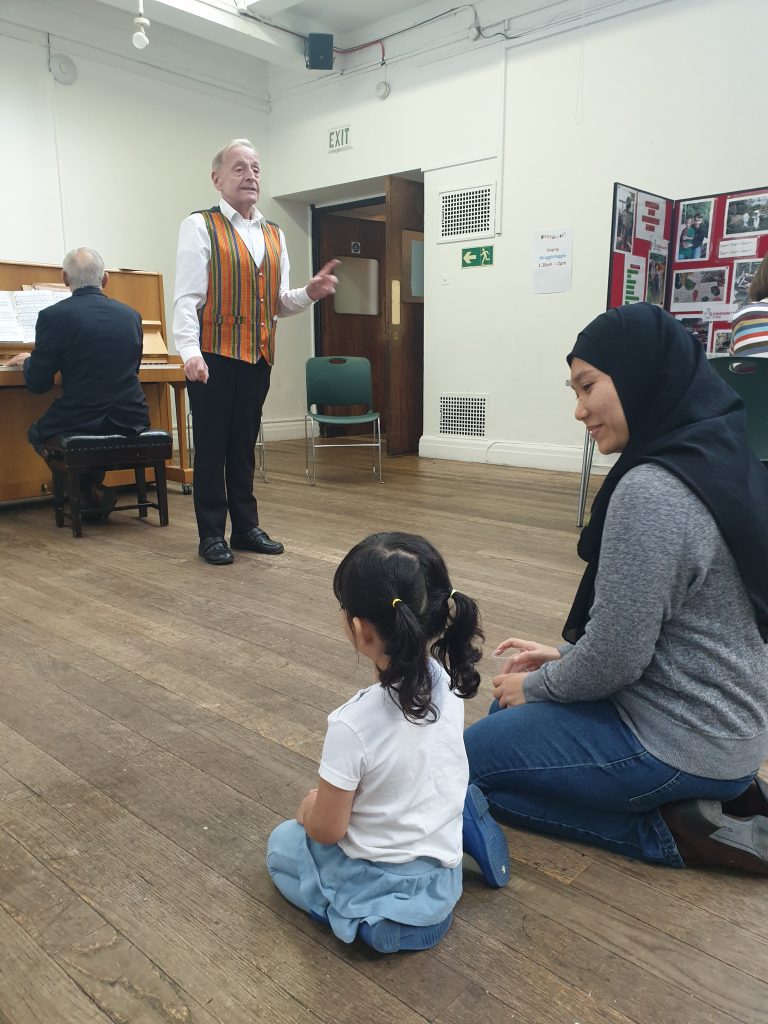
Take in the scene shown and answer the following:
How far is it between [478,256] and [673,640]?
16.4 feet

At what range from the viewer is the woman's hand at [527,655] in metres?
1.41

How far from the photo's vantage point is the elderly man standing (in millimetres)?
2936

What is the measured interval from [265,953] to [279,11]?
625cm

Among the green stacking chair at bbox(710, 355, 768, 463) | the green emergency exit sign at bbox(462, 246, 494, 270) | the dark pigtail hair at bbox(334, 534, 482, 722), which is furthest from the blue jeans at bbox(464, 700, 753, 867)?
the green emergency exit sign at bbox(462, 246, 494, 270)

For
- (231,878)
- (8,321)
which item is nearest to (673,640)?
(231,878)

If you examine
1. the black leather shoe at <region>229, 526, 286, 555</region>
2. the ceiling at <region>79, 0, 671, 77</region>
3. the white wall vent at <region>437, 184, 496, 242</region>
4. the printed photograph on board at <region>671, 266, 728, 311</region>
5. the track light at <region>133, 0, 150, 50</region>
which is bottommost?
the black leather shoe at <region>229, 526, 286, 555</region>

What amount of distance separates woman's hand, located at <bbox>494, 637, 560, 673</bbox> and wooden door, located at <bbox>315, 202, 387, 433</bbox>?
592 centimetres

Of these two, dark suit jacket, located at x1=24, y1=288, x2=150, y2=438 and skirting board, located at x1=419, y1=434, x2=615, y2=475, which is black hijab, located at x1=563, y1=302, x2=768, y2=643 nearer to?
dark suit jacket, located at x1=24, y1=288, x2=150, y2=438

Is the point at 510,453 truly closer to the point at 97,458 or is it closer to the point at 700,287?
the point at 700,287

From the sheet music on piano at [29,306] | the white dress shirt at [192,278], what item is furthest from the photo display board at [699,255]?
the sheet music on piano at [29,306]

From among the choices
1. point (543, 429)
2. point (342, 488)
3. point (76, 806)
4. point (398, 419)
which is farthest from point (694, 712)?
point (398, 419)

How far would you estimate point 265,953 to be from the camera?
108cm

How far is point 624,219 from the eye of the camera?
149 inches

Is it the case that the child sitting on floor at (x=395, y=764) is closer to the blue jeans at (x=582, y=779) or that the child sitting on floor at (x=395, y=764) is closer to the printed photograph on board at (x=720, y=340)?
the blue jeans at (x=582, y=779)
